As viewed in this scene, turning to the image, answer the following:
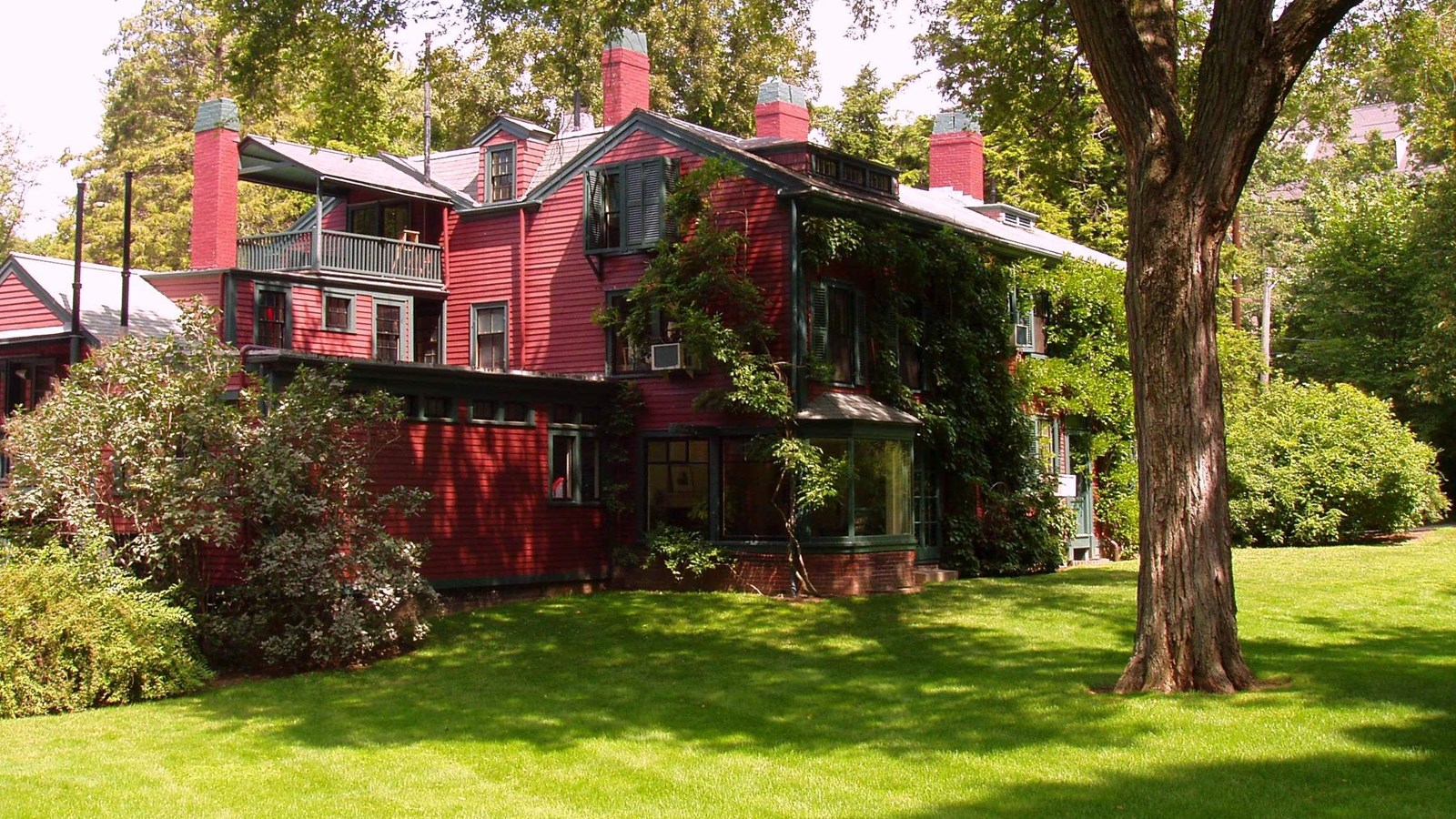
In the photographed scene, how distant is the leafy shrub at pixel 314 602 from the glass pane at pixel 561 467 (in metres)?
5.79

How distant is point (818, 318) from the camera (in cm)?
2250

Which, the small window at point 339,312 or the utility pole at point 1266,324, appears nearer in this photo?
the small window at point 339,312

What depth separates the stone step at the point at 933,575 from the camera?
2328 centimetres

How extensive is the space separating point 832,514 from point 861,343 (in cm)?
327

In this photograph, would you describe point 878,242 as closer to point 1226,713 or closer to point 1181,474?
point 1181,474

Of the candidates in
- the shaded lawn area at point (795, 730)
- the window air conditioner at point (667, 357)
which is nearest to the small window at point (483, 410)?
the window air conditioner at point (667, 357)

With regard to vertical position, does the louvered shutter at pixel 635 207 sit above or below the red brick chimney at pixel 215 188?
below

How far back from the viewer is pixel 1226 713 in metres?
11.3

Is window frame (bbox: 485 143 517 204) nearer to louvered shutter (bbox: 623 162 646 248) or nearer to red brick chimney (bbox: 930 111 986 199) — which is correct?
louvered shutter (bbox: 623 162 646 248)

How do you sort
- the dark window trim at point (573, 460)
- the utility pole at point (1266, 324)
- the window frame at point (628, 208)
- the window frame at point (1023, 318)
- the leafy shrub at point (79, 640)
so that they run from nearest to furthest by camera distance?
the leafy shrub at point (79, 640) < the dark window trim at point (573, 460) < the window frame at point (628, 208) < the window frame at point (1023, 318) < the utility pole at point (1266, 324)

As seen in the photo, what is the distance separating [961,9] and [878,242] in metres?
4.26

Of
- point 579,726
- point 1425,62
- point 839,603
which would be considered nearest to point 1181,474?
point 579,726

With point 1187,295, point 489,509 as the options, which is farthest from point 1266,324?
point 1187,295

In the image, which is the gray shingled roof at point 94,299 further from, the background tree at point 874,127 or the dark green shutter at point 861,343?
the background tree at point 874,127
